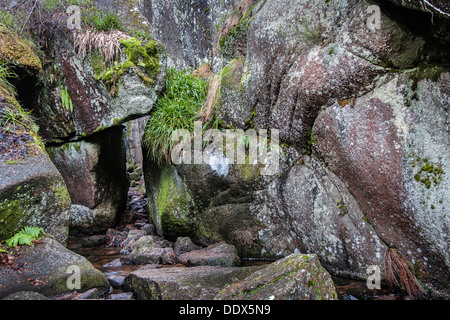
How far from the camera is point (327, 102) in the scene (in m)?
3.81

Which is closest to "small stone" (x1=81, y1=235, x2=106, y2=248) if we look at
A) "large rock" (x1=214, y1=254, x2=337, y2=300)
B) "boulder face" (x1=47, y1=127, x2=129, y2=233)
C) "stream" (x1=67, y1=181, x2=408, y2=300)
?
"stream" (x1=67, y1=181, x2=408, y2=300)

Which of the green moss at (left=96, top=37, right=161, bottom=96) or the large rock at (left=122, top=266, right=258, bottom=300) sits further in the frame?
the green moss at (left=96, top=37, right=161, bottom=96)

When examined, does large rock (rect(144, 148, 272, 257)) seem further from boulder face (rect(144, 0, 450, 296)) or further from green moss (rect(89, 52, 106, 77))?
green moss (rect(89, 52, 106, 77))

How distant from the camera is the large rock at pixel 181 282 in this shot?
3049mm

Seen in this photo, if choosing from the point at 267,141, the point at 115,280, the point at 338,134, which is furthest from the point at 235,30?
the point at 115,280

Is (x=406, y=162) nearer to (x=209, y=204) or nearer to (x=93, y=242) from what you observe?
(x=209, y=204)

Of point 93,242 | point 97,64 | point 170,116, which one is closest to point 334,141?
point 170,116

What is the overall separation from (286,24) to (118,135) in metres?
4.57

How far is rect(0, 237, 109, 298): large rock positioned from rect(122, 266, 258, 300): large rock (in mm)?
428

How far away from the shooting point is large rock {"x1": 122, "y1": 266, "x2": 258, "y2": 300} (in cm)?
305

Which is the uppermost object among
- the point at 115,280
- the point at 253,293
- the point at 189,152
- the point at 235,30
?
the point at 235,30

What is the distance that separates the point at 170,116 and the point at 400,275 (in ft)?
14.3

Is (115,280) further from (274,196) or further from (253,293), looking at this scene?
(274,196)

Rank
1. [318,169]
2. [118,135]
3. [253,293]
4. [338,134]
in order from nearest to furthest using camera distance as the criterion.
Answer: [253,293] < [338,134] < [318,169] < [118,135]
